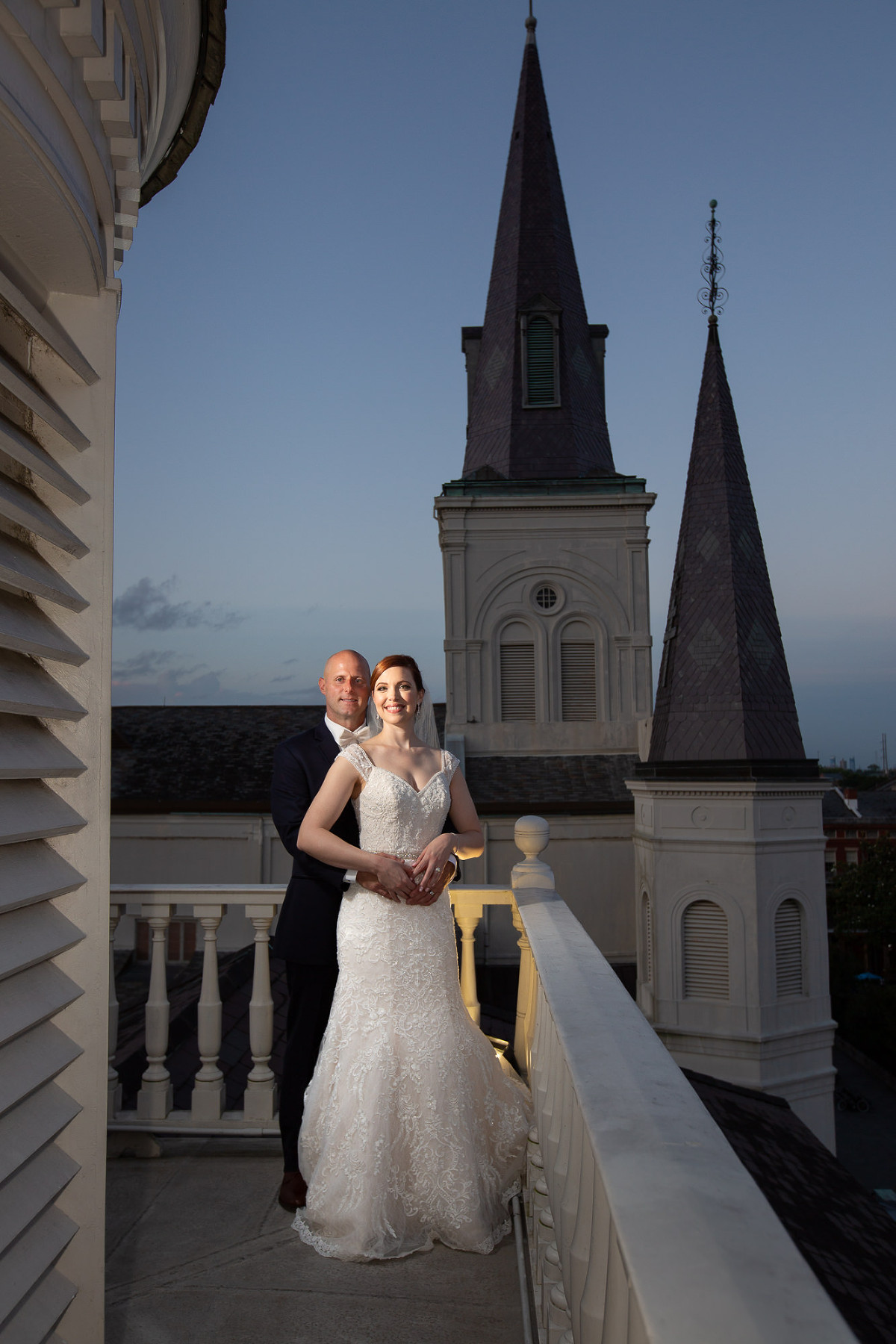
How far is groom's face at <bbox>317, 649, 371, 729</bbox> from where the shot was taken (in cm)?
374

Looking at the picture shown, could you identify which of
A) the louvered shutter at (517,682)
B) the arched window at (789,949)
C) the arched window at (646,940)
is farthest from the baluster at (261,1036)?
the louvered shutter at (517,682)

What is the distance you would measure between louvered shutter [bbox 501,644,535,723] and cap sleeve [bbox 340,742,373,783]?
1942 centimetres

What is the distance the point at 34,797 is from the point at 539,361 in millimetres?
24146

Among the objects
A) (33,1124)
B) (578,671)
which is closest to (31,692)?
(33,1124)

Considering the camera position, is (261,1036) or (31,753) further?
(261,1036)

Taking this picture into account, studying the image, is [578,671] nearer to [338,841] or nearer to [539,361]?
[539,361]

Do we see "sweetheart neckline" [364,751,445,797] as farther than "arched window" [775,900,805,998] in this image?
No

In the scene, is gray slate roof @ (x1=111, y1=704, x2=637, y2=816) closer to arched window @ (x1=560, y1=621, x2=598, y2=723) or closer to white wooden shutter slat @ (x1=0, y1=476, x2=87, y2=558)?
arched window @ (x1=560, y1=621, x2=598, y2=723)

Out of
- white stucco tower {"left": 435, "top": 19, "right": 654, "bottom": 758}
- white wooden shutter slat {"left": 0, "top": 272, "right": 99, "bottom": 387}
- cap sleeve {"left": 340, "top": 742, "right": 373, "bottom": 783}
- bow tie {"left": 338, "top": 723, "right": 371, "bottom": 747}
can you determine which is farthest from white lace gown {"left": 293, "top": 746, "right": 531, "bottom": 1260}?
white stucco tower {"left": 435, "top": 19, "right": 654, "bottom": 758}

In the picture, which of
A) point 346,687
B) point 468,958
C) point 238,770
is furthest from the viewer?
point 238,770

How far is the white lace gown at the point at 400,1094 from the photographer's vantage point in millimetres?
3113

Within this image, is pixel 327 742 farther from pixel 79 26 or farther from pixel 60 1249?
pixel 79 26

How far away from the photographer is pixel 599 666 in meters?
22.6

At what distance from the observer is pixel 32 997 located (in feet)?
6.06
